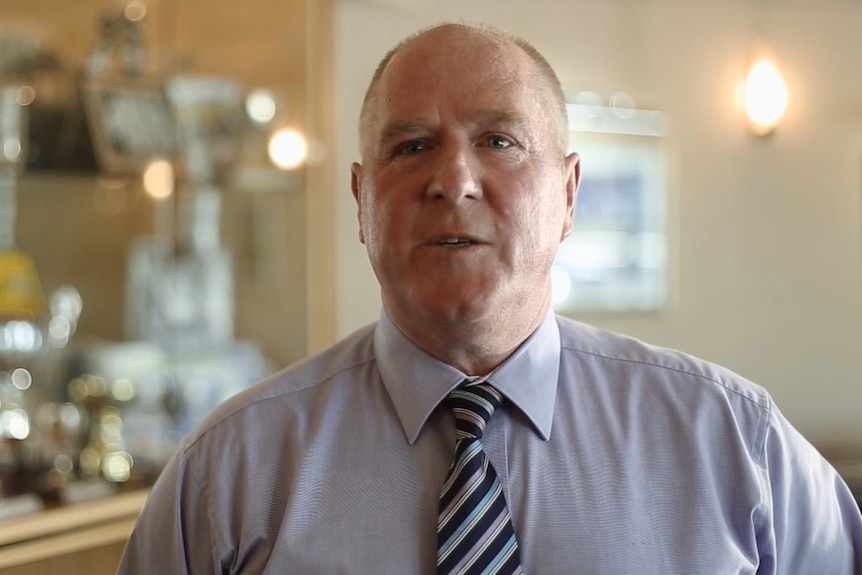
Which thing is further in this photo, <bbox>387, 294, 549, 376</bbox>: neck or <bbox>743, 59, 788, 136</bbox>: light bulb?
<bbox>743, 59, 788, 136</bbox>: light bulb

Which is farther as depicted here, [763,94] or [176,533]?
[763,94]

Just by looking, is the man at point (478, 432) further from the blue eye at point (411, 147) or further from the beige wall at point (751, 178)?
the beige wall at point (751, 178)

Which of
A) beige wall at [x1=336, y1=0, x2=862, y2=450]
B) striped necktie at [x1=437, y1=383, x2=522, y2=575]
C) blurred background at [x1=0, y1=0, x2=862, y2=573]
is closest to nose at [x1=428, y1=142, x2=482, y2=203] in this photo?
striped necktie at [x1=437, y1=383, x2=522, y2=575]

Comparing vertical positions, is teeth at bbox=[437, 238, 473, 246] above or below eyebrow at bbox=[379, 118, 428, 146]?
below

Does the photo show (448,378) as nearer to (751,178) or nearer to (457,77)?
(457,77)

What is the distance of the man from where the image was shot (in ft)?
3.92

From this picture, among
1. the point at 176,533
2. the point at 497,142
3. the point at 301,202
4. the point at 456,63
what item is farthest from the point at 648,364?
the point at 301,202

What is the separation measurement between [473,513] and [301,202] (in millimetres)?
1858

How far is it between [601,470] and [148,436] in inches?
64.5

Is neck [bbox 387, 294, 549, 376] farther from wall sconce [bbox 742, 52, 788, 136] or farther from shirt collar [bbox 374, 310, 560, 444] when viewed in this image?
wall sconce [bbox 742, 52, 788, 136]

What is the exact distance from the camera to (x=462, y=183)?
119 centimetres

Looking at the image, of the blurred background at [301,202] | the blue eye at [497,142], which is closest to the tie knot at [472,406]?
the blue eye at [497,142]

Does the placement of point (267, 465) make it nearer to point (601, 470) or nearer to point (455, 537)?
point (455, 537)

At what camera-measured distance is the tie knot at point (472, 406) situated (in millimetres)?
1240
